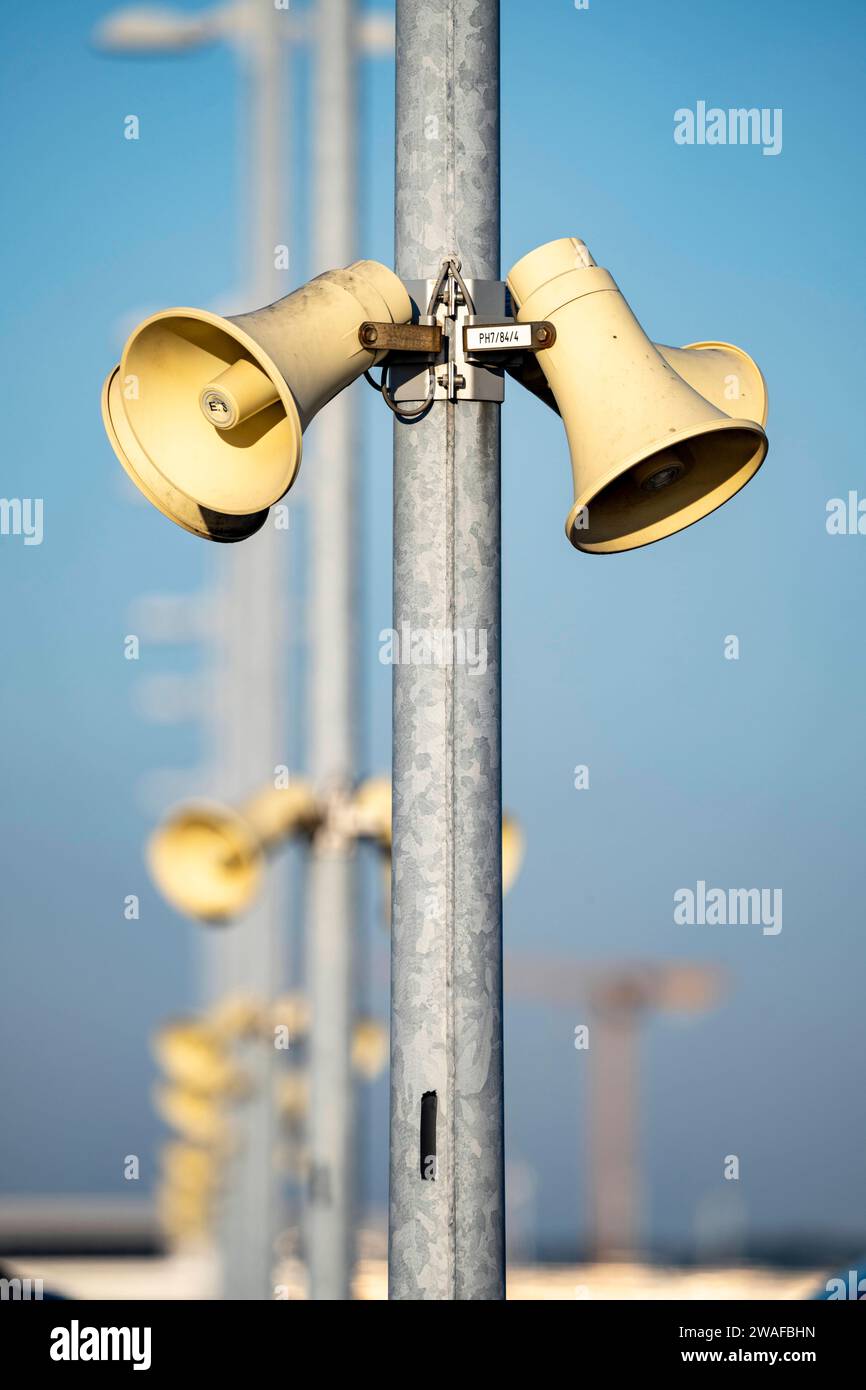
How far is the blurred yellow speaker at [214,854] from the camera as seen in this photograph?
27.7 feet

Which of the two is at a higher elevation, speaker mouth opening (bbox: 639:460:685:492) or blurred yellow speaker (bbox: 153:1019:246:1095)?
speaker mouth opening (bbox: 639:460:685:492)

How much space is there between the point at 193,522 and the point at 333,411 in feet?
14.0

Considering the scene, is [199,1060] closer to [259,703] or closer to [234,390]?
[259,703]

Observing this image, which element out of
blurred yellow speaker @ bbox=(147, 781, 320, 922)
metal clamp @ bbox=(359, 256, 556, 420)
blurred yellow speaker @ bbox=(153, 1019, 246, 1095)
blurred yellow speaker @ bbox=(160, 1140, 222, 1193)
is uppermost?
metal clamp @ bbox=(359, 256, 556, 420)

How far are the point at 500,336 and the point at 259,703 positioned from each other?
8.15 meters

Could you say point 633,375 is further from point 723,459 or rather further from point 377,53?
point 377,53

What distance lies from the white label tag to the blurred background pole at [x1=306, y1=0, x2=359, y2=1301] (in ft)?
13.8

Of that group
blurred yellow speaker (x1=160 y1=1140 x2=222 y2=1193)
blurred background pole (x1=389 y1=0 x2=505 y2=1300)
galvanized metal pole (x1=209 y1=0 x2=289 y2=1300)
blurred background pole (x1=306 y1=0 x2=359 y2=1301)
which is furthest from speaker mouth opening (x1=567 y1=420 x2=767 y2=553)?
blurred yellow speaker (x1=160 y1=1140 x2=222 y2=1193)

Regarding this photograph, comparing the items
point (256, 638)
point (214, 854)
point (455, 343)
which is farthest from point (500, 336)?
point (256, 638)

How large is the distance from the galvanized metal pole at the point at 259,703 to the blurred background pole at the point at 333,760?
7.34ft

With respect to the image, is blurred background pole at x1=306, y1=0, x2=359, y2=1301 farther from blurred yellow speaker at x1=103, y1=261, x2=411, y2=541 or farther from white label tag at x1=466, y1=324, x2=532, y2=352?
white label tag at x1=466, y1=324, x2=532, y2=352

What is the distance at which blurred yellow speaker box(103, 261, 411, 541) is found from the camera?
3.70 m

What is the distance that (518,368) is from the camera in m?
4.00
